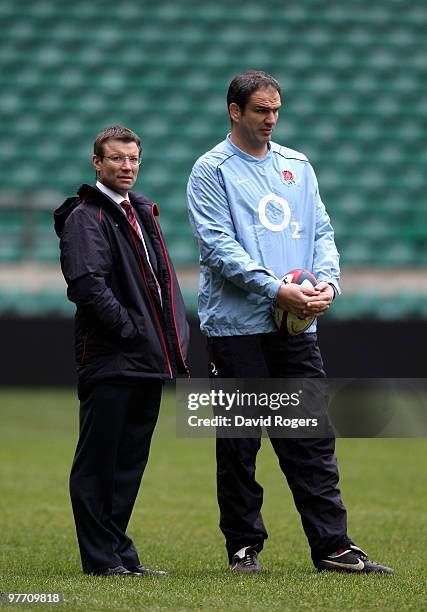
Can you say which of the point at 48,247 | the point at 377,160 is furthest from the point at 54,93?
the point at 377,160

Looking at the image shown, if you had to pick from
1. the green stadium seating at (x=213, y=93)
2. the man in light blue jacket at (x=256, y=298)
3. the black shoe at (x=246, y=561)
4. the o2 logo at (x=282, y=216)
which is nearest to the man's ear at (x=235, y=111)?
the man in light blue jacket at (x=256, y=298)

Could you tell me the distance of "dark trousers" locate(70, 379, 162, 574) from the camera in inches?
167

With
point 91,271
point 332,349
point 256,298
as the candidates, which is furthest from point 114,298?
point 332,349

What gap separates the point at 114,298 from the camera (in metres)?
4.14

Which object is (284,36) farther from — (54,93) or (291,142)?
(54,93)

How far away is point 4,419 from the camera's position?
31.2ft

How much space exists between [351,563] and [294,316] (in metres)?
0.91

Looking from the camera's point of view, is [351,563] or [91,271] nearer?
[91,271]

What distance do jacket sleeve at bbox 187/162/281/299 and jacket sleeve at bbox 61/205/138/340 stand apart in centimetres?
37

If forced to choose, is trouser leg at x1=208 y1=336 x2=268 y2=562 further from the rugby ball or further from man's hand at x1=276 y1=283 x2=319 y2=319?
man's hand at x1=276 y1=283 x2=319 y2=319

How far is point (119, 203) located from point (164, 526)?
1.92m

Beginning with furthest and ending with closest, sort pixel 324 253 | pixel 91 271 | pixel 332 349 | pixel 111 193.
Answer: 1. pixel 332 349
2. pixel 324 253
3. pixel 111 193
4. pixel 91 271

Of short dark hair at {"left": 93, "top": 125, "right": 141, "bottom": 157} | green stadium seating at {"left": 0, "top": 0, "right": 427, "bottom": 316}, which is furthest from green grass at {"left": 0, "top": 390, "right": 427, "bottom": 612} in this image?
green stadium seating at {"left": 0, "top": 0, "right": 427, "bottom": 316}

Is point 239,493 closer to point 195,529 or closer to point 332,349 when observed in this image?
point 195,529
